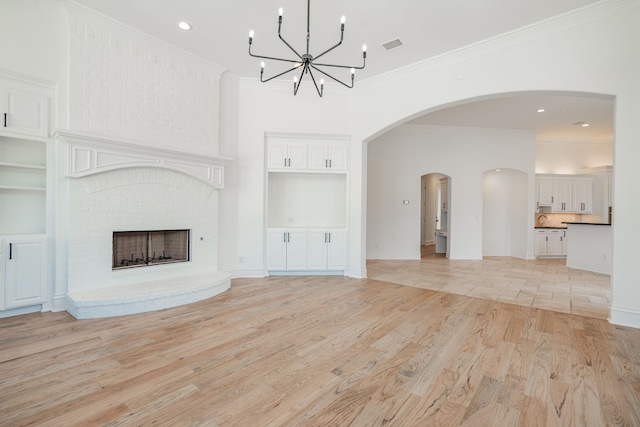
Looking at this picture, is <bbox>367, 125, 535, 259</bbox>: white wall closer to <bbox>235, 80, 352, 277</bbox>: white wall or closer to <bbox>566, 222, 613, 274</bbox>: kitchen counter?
<bbox>566, 222, 613, 274</bbox>: kitchen counter

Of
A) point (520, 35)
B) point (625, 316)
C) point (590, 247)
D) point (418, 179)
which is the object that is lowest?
point (625, 316)

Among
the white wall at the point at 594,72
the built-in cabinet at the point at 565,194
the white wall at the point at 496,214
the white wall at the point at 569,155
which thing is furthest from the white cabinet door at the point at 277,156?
the white wall at the point at 569,155

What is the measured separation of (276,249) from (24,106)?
3905 millimetres

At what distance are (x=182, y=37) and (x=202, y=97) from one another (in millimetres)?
898

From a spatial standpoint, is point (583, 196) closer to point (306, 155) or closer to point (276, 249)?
point (306, 155)

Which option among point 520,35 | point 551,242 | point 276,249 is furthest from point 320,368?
point 551,242

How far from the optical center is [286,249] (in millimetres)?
5629

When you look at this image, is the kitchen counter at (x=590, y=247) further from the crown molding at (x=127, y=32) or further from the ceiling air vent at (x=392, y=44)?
the crown molding at (x=127, y=32)

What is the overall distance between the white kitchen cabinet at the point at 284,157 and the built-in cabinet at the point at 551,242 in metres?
7.39

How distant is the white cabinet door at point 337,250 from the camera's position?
567cm

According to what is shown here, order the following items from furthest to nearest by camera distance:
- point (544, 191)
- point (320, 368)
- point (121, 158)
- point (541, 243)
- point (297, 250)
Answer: point (544, 191), point (541, 243), point (297, 250), point (121, 158), point (320, 368)

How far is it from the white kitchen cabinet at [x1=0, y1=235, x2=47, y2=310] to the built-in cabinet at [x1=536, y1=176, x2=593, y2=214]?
37.3ft

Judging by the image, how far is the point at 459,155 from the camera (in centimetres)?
819

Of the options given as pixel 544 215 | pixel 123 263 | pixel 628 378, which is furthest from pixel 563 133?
pixel 123 263
